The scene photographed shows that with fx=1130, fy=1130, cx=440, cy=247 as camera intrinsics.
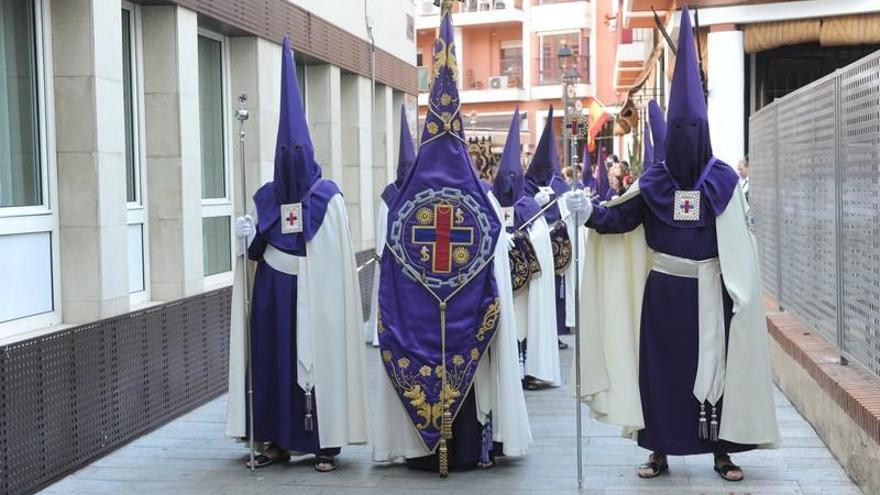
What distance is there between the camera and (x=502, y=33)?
4934 centimetres

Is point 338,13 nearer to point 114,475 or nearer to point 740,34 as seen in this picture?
point 740,34

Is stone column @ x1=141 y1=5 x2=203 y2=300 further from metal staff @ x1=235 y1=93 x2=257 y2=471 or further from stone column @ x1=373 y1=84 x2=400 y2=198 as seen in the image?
stone column @ x1=373 y1=84 x2=400 y2=198

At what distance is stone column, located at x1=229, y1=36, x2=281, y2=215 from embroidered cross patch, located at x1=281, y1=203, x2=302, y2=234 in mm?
3808

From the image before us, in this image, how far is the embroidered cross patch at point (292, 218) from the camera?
7.16 m

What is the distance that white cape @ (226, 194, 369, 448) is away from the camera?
713cm

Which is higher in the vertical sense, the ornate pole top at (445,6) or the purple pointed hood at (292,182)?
the ornate pole top at (445,6)

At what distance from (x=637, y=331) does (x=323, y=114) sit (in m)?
7.92

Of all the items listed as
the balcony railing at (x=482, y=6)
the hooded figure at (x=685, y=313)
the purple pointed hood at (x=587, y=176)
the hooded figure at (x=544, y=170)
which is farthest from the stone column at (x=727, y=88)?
the balcony railing at (x=482, y=6)

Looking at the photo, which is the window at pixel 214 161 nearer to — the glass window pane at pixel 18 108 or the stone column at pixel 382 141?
the glass window pane at pixel 18 108

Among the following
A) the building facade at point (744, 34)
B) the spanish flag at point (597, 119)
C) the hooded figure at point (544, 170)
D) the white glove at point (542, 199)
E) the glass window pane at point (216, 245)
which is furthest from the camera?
the spanish flag at point (597, 119)

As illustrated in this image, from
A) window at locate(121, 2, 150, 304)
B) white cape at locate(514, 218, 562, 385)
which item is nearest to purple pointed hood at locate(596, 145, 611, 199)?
white cape at locate(514, 218, 562, 385)

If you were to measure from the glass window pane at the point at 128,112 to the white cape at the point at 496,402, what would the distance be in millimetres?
3077

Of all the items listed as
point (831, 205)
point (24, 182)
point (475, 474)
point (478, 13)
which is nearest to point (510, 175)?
point (831, 205)

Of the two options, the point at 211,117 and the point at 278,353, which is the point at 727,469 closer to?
the point at 278,353
